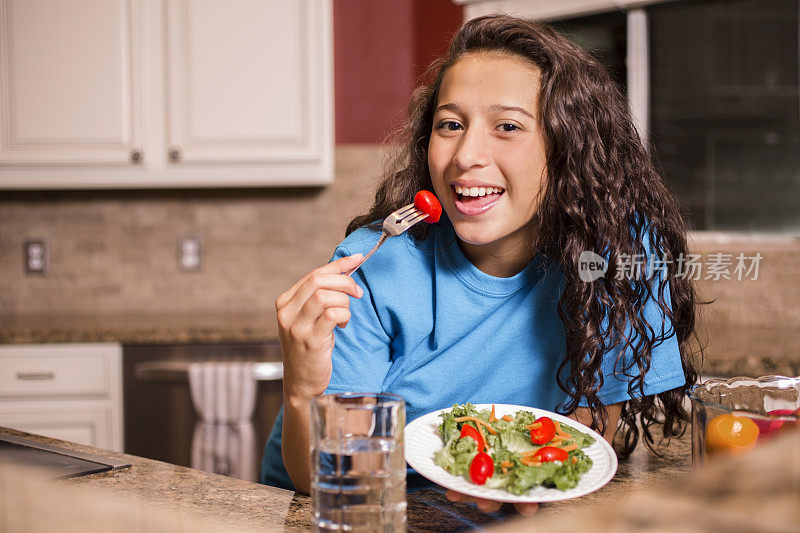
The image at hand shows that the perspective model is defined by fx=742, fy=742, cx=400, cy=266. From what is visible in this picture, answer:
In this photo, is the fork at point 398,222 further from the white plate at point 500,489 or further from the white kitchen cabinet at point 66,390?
the white kitchen cabinet at point 66,390

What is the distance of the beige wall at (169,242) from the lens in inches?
133

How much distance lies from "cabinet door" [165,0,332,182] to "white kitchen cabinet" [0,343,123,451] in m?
0.87

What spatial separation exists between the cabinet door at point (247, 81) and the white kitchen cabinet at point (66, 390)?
869mm

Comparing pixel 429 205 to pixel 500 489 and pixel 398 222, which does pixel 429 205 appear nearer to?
pixel 398 222

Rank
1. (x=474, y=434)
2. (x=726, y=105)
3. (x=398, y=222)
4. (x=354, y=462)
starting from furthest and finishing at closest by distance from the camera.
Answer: (x=726, y=105)
(x=398, y=222)
(x=474, y=434)
(x=354, y=462)

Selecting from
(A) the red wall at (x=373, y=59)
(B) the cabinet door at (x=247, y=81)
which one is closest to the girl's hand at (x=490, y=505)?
(B) the cabinet door at (x=247, y=81)

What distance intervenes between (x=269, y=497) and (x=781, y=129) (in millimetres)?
2357

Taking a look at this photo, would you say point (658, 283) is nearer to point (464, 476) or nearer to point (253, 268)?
point (464, 476)

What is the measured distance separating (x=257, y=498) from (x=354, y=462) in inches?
11.0

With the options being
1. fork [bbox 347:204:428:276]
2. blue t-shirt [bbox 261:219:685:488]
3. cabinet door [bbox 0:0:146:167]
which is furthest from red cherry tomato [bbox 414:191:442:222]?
cabinet door [bbox 0:0:146:167]

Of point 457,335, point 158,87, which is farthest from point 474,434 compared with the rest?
point 158,87

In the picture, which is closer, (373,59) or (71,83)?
(71,83)

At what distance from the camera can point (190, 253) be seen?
3420 millimetres

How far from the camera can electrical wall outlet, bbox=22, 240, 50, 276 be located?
11.1 feet
